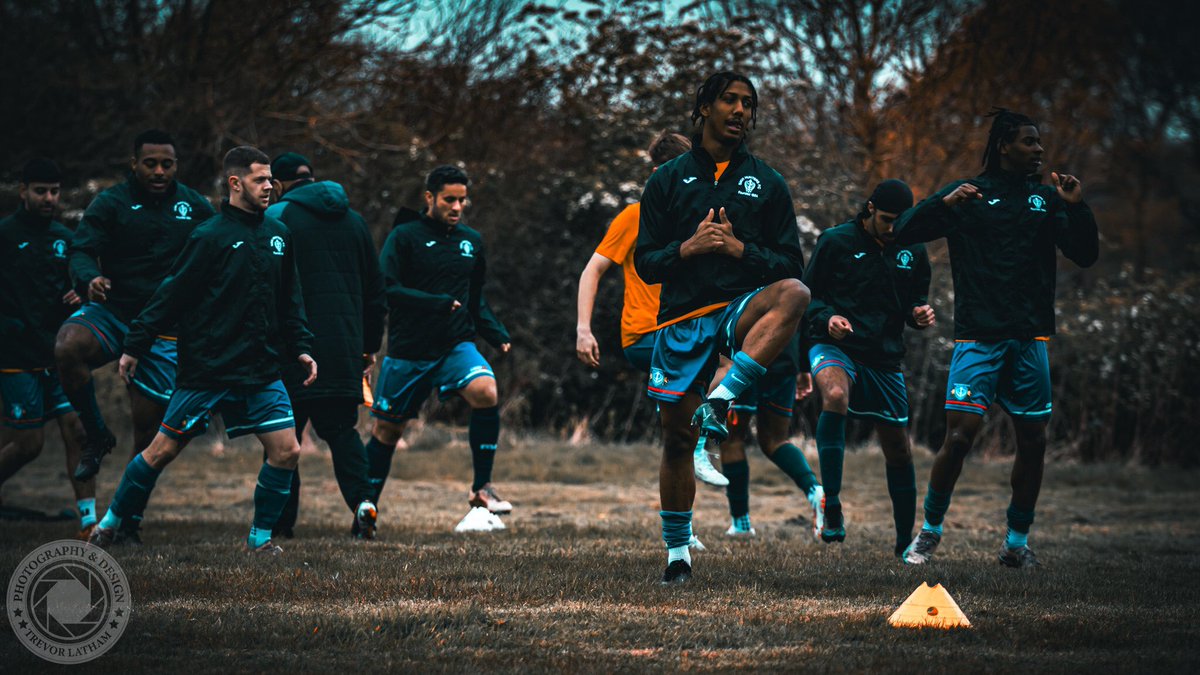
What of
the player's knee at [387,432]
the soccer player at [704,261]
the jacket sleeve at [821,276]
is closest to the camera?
the soccer player at [704,261]

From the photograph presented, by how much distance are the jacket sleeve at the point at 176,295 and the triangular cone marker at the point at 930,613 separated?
3.96 meters

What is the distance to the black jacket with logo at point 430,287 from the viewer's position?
27.0 ft

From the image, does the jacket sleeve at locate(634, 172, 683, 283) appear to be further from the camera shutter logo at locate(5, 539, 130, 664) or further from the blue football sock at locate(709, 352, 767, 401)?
the camera shutter logo at locate(5, 539, 130, 664)

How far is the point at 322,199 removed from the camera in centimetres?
772

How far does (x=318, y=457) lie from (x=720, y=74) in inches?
374

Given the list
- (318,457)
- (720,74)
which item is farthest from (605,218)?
(720,74)

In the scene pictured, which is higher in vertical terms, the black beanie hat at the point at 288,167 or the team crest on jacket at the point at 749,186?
the black beanie hat at the point at 288,167

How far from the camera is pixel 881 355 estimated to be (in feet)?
24.0

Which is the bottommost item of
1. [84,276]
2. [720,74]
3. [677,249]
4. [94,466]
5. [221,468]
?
[221,468]

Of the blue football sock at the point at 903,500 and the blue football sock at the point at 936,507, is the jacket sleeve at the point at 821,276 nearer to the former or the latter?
the blue football sock at the point at 903,500

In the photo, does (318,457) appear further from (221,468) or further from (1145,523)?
(1145,523)

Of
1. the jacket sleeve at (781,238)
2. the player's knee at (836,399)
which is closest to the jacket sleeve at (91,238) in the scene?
the jacket sleeve at (781,238)

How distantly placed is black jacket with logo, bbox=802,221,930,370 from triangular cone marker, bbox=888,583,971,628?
9.41 feet

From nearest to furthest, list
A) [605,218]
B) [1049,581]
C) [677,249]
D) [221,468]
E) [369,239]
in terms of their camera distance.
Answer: [677,249], [1049,581], [369,239], [221,468], [605,218]
